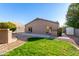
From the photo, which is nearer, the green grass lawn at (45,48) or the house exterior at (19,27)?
the green grass lawn at (45,48)

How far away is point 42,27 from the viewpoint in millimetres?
6508

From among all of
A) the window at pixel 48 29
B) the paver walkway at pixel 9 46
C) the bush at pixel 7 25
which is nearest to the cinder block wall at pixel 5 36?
the bush at pixel 7 25

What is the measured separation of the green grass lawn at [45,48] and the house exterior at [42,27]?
0.43 metres

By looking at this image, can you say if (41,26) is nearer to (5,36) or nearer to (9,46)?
(5,36)

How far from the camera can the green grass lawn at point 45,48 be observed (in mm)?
5121

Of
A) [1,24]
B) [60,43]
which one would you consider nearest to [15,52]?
[1,24]

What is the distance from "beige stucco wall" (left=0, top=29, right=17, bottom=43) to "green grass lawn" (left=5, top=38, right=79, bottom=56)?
75 centimetres

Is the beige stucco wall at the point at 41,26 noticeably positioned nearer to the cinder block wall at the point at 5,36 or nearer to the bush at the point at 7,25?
the bush at the point at 7,25

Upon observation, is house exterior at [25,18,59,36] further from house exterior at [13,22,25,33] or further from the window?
house exterior at [13,22,25,33]

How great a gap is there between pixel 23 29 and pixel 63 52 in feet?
6.22

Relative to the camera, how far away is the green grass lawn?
5.12 m

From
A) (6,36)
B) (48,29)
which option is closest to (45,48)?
(48,29)

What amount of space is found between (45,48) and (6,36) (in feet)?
5.42

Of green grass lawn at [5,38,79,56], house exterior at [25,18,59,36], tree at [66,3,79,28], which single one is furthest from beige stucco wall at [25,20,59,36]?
tree at [66,3,79,28]
